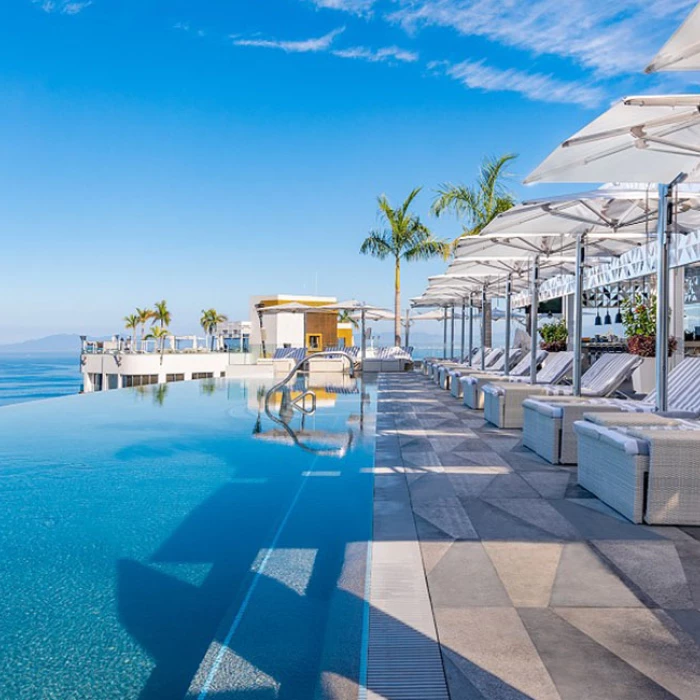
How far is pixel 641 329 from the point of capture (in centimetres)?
895

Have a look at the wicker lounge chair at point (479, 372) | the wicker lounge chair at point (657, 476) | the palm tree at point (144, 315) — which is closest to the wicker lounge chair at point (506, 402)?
the wicker lounge chair at point (479, 372)

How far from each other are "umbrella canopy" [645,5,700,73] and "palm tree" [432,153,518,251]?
14933 millimetres

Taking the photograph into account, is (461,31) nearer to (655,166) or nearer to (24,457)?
(655,166)

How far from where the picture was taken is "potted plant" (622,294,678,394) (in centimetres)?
840

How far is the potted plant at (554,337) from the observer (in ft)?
41.8

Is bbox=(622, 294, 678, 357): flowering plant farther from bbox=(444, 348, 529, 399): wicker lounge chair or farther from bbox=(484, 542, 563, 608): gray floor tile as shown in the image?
bbox=(484, 542, 563, 608): gray floor tile

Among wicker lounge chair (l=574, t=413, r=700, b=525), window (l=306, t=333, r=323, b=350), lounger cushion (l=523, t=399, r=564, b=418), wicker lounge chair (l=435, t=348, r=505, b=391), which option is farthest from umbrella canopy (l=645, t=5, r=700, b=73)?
window (l=306, t=333, r=323, b=350)

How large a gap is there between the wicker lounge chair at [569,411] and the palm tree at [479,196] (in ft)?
39.6

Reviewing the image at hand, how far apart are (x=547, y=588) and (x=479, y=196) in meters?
16.4

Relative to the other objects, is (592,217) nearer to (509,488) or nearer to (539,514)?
(509,488)

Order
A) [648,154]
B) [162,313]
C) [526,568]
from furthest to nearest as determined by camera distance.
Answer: [162,313]
[648,154]
[526,568]

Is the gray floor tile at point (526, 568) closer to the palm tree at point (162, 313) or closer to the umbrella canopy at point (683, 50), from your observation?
the umbrella canopy at point (683, 50)

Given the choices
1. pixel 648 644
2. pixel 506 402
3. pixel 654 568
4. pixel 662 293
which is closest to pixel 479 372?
pixel 506 402

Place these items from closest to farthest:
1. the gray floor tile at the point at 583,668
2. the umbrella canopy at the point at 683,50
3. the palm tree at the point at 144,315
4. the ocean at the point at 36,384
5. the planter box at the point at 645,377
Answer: the gray floor tile at the point at 583,668, the umbrella canopy at the point at 683,50, the planter box at the point at 645,377, the ocean at the point at 36,384, the palm tree at the point at 144,315
